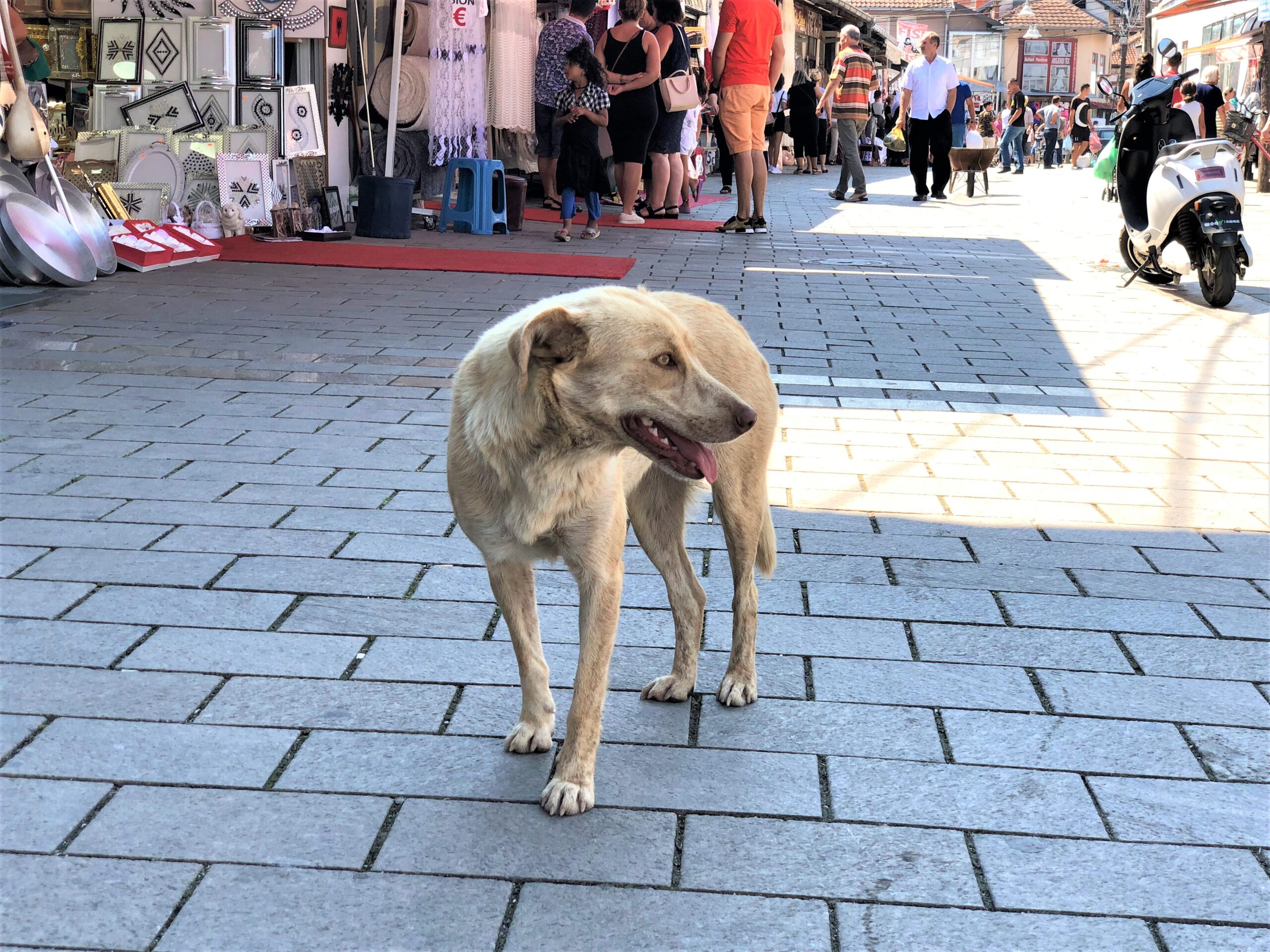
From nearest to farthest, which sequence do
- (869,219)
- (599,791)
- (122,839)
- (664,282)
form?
(122,839), (599,791), (664,282), (869,219)

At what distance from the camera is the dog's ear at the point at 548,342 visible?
2326 mm

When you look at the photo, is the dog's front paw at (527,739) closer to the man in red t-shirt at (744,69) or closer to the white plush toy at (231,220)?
the white plush toy at (231,220)

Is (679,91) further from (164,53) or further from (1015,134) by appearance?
(1015,134)

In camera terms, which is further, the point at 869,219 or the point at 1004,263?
the point at 869,219

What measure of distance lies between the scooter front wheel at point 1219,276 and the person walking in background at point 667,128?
18.8ft

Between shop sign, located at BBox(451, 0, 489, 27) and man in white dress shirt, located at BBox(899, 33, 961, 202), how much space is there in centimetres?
641

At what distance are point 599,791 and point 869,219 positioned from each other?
14.5m

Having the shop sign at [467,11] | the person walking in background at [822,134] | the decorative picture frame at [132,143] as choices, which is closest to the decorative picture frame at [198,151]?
the decorative picture frame at [132,143]

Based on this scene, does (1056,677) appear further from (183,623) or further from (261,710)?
(183,623)

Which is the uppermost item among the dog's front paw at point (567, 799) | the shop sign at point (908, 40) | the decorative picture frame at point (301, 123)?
the shop sign at point (908, 40)

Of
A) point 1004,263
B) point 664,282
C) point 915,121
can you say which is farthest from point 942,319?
point 915,121

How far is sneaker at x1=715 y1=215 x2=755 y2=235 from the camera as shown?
45.3 feet

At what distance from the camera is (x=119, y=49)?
1132 cm

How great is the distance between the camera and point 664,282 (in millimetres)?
9781
